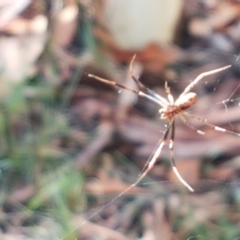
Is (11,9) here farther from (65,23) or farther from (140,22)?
(140,22)

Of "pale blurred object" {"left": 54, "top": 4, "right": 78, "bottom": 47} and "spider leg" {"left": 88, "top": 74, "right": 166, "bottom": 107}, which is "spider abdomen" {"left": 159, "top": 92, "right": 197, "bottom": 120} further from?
"pale blurred object" {"left": 54, "top": 4, "right": 78, "bottom": 47}

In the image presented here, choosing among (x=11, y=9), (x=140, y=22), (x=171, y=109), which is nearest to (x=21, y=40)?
(x=11, y=9)

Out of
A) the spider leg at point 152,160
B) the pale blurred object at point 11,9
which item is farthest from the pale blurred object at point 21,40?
the spider leg at point 152,160

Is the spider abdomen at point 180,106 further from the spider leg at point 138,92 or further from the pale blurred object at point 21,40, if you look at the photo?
the pale blurred object at point 21,40

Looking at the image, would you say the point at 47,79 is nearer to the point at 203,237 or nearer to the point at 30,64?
the point at 30,64

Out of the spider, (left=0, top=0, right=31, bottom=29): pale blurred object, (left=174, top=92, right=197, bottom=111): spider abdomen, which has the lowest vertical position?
(left=174, top=92, right=197, bottom=111): spider abdomen

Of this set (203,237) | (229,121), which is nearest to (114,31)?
(229,121)

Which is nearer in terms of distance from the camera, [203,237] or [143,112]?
[203,237]

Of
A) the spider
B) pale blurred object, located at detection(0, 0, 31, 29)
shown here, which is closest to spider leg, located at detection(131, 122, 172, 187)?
the spider
